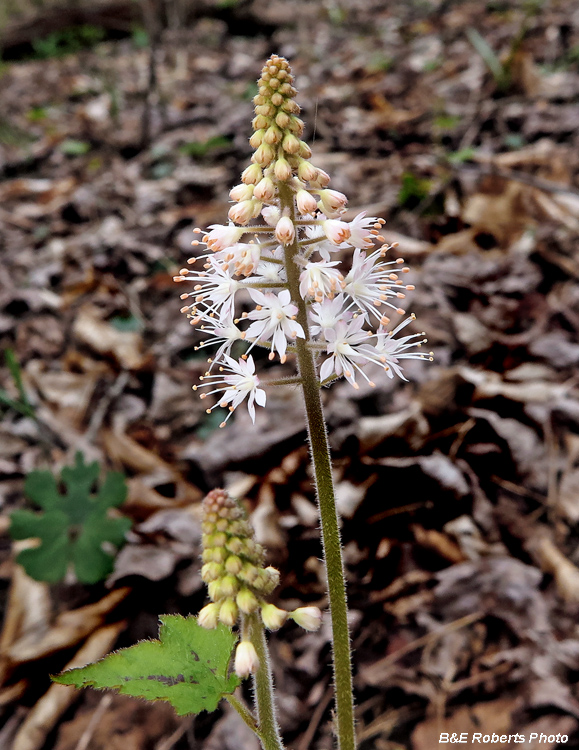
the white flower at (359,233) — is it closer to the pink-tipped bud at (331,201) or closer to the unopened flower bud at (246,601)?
the pink-tipped bud at (331,201)

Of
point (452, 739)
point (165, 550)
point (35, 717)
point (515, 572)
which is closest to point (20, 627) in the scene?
point (35, 717)

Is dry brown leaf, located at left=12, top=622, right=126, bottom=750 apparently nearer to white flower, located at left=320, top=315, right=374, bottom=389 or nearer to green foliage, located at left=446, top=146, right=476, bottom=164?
white flower, located at left=320, top=315, right=374, bottom=389

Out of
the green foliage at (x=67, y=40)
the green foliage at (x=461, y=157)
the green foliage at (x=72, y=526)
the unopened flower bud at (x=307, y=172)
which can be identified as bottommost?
the green foliage at (x=72, y=526)

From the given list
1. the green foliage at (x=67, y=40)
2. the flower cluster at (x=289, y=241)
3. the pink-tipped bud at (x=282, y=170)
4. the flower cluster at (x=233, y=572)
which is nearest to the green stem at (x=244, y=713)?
the flower cluster at (x=233, y=572)

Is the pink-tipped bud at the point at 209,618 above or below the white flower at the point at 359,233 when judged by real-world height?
below

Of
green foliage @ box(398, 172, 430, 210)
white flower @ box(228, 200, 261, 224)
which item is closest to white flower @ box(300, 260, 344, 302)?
white flower @ box(228, 200, 261, 224)

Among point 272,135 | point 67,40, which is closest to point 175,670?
point 272,135
